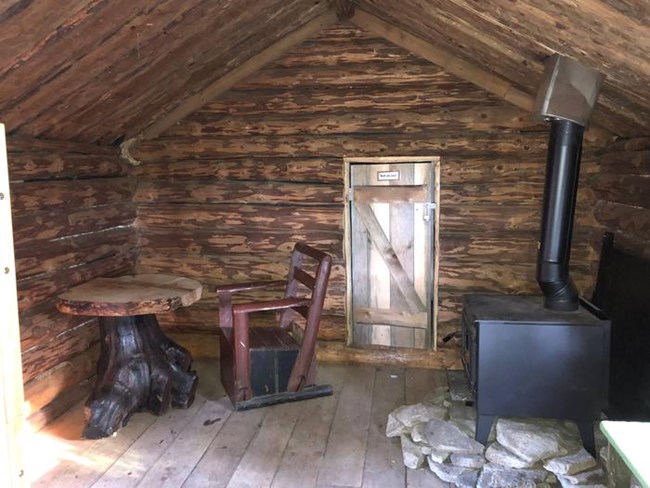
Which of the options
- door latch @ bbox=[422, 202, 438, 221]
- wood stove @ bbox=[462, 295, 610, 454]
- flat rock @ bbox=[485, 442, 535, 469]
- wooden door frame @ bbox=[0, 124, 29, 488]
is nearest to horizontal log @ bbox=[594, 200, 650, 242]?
wood stove @ bbox=[462, 295, 610, 454]

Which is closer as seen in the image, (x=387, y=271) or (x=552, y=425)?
(x=552, y=425)

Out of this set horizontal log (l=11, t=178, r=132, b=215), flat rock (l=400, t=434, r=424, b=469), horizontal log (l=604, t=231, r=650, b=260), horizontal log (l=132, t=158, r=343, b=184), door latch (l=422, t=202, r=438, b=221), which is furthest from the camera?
horizontal log (l=132, t=158, r=343, b=184)

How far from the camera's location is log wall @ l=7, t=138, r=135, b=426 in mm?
3289

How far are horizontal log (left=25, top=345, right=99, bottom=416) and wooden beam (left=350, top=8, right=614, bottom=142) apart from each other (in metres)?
3.10

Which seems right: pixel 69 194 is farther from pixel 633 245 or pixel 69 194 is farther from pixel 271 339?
pixel 633 245

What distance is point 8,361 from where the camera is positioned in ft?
5.41

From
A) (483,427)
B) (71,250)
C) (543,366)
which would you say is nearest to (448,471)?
(483,427)

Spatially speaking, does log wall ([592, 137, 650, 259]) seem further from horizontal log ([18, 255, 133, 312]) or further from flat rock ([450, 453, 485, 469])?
horizontal log ([18, 255, 133, 312])

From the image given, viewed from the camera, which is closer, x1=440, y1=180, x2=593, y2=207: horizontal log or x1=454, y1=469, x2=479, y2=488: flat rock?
x1=454, y1=469, x2=479, y2=488: flat rock

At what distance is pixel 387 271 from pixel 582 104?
1.97 meters

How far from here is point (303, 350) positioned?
11.9 ft

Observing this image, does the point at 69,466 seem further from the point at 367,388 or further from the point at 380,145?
the point at 380,145

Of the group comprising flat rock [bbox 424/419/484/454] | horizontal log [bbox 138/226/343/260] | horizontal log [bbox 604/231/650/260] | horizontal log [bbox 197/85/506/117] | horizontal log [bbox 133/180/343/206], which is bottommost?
flat rock [bbox 424/419/484/454]

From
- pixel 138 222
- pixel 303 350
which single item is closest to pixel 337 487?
pixel 303 350
